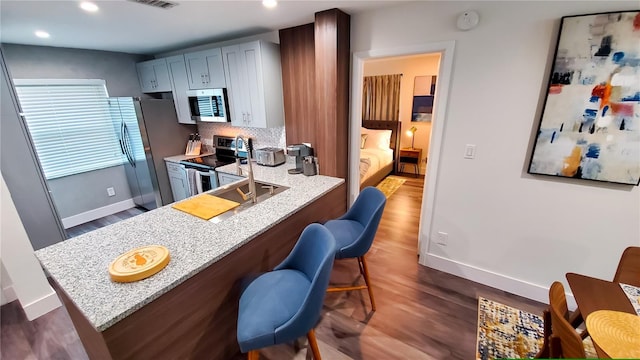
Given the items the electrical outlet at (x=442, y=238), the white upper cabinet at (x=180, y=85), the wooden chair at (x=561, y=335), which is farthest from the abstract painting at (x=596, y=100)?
the white upper cabinet at (x=180, y=85)

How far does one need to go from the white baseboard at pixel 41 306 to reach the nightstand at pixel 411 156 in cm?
541

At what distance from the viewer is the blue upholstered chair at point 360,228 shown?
1.73 m

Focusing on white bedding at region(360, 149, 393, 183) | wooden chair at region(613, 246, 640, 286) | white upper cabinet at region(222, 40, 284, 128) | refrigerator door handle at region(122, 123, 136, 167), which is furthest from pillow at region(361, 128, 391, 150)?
refrigerator door handle at region(122, 123, 136, 167)

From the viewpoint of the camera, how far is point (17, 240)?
1956 mm

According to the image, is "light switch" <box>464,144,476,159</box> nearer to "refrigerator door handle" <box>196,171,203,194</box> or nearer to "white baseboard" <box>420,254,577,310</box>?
"white baseboard" <box>420,254,577,310</box>

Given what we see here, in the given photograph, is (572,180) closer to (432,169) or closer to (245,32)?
(432,169)

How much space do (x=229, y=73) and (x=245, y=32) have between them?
499mm

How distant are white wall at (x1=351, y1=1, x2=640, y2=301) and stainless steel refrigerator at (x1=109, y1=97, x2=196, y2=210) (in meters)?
2.94

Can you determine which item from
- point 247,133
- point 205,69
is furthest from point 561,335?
point 205,69

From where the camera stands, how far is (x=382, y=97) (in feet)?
17.7

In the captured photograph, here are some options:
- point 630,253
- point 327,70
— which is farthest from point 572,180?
point 327,70

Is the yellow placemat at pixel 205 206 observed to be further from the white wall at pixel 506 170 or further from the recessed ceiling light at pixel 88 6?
the white wall at pixel 506 170

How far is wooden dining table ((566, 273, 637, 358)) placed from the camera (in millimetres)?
1122

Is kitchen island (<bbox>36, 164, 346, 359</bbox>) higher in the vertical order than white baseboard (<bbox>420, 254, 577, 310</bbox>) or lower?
higher
